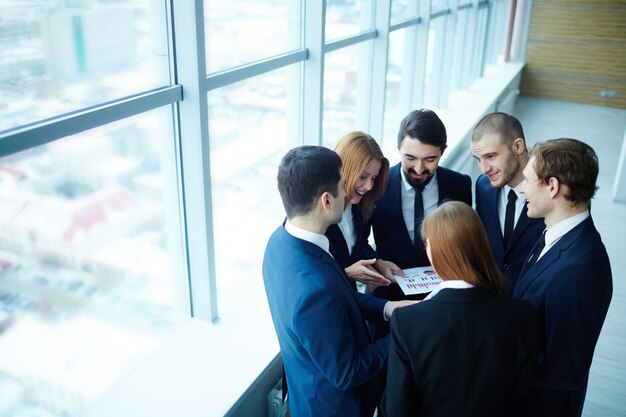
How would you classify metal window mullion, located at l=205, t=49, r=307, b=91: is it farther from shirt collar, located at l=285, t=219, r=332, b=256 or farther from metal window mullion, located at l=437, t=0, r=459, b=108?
metal window mullion, located at l=437, t=0, r=459, b=108

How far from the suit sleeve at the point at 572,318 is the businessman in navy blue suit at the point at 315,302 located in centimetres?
67

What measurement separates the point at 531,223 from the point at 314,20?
6.72 ft

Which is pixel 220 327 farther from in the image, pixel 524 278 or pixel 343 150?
pixel 524 278

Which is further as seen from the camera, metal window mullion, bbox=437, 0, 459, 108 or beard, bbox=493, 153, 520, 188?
metal window mullion, bbox=437, 0, 459, 108

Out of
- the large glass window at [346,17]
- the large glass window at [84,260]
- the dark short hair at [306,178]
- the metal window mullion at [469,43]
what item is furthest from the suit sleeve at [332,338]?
the metal window mullion at [469,43]

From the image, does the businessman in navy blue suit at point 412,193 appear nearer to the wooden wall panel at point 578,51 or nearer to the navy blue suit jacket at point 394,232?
the navy blue suit jacket at point 394,232

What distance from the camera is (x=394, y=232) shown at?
318cm

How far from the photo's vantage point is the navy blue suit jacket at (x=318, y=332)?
6.25ft

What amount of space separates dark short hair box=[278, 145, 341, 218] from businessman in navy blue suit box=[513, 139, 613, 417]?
91cm

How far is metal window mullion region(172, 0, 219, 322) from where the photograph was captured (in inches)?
98.0

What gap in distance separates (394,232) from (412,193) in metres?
0.26

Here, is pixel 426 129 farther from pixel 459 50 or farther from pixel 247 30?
pixel 459 50

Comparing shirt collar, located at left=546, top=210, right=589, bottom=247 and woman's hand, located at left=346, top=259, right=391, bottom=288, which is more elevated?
shirt collar, located at left=546, top=210, right=589, bottom=247

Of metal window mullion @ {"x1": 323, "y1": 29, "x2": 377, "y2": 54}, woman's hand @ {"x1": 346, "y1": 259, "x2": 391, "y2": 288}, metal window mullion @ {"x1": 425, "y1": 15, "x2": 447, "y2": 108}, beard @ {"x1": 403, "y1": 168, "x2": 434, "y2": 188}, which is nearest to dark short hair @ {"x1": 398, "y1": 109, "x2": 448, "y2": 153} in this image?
beard @ {"x1": 403, "y1": 168, "x2": 434, "y2": 188}
